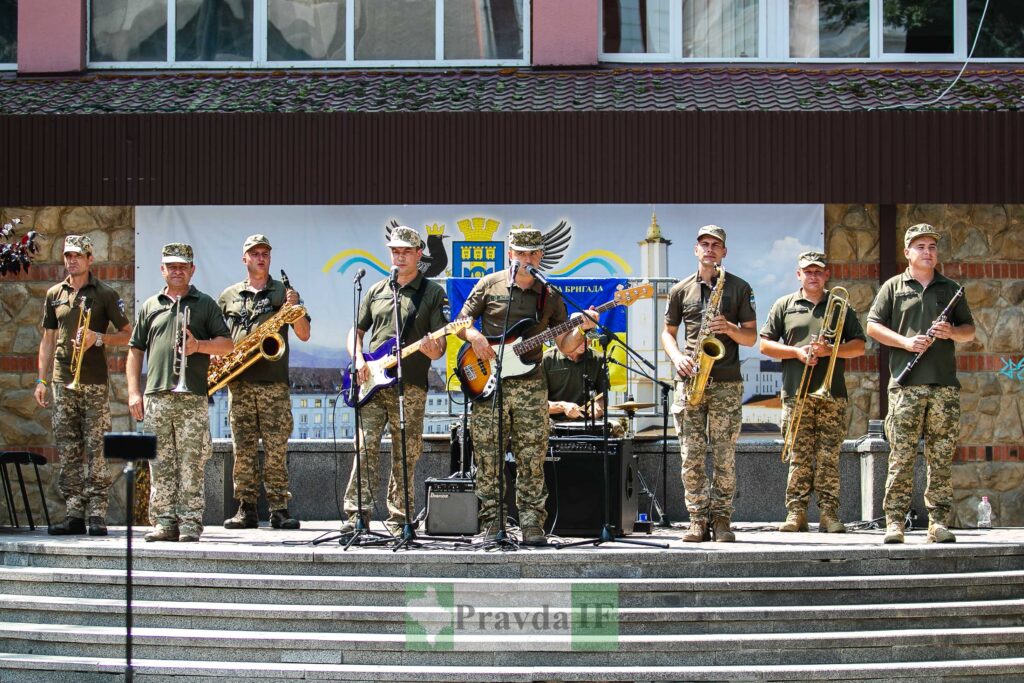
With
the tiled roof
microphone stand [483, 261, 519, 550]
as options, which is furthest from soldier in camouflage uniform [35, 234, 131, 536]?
microphone stand [483, 261, 519, 550]

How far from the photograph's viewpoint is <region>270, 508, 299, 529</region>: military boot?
12312 millimetres

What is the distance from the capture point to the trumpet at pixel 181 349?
11.1m

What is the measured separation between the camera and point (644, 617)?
9531mm

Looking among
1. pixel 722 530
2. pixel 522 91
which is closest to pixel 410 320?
pixel 722 530

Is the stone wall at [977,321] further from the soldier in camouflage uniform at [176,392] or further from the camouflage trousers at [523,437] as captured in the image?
the soldier in camouflage uniform at [176,392]

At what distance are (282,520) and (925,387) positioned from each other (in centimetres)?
548

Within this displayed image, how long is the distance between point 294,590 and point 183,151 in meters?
6.38

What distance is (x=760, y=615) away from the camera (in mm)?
9594

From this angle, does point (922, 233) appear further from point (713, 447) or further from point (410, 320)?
point (410, 320)

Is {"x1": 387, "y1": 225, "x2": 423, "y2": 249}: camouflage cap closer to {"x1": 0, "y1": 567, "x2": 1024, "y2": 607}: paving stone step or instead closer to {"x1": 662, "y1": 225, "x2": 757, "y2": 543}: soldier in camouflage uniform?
{"x1": 662, "y1": 225, "x2": 757, "y2": 543}: soldier in camouflage uniform

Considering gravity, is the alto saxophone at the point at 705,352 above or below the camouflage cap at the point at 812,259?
below

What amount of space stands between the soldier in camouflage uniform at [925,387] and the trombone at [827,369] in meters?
0.82

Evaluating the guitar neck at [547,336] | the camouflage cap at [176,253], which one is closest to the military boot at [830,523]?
the guitar neck at [547,336]

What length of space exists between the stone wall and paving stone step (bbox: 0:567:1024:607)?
424 cm
